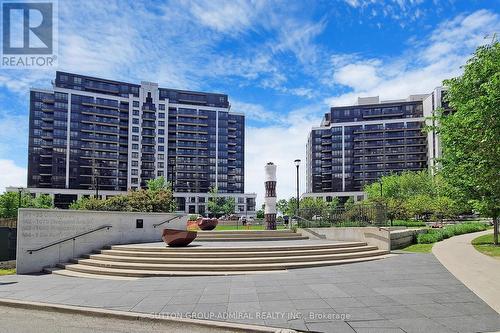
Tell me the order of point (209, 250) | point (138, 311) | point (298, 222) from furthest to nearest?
point (298, 222) < point (209, 250) < point (138, 311)

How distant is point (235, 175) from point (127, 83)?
4776 cm

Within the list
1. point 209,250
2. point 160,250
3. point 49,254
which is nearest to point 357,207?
point 209,250

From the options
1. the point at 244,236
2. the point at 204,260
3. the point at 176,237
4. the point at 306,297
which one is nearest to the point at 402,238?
the point at 244,236

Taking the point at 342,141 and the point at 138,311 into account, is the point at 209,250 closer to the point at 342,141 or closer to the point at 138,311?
the point at 138,311

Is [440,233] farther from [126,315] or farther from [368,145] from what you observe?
[368,145]

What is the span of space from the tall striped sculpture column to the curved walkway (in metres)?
12.6

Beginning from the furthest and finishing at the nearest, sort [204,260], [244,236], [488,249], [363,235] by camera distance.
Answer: [244,236], [363,235], [488,249], [204,260]

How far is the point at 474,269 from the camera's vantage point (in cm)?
1302

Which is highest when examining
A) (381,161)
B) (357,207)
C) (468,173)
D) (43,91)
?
(43,91)

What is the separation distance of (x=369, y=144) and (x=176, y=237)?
380 ft

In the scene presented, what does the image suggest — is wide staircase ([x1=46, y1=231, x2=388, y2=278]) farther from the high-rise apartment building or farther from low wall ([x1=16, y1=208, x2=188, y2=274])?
the high-rise apartment building

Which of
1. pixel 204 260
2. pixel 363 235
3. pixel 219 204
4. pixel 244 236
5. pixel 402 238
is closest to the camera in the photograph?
pixel 204 260

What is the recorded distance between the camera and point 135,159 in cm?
11775

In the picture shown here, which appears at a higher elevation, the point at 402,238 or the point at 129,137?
the point at 129,137
